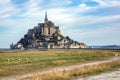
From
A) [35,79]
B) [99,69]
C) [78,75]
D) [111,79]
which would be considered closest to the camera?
[35,79]

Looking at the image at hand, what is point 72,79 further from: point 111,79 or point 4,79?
point 4,79

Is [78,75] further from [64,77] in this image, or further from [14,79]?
[14,79]

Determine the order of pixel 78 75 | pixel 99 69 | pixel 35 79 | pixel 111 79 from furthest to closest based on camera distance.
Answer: pixel 99 69, pixel 78 75, pixel 111 79, pixel 35 79

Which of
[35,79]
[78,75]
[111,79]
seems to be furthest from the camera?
[78,75]

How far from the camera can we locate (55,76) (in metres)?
32.2

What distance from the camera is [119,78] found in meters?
32.3

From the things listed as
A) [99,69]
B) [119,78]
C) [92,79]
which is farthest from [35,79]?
[99,69]

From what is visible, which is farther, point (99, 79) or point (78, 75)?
point (78, 75)

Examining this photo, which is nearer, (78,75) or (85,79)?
(85,79)

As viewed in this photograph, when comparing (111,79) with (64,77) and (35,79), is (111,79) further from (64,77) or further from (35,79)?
(35,79)

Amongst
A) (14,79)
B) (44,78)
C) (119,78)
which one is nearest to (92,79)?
(119,78)

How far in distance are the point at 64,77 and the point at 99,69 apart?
12.5m

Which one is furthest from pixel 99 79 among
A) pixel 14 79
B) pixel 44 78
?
pixel 14 79

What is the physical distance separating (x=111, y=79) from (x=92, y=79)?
1863 millimetres
